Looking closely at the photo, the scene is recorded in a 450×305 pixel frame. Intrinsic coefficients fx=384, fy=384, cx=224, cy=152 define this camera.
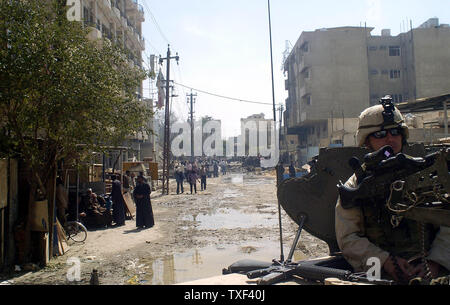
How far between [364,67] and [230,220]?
1347 inches

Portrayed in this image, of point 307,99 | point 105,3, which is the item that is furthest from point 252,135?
point 105,3

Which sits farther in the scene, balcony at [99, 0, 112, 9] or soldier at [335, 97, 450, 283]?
balcony at [99, 0, 112, 9]

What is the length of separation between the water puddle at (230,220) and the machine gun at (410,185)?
30.3 feet

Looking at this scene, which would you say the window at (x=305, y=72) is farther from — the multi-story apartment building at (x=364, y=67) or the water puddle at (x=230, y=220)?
the water puddle at (x=230, y=220)

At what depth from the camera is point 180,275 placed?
6578 mm

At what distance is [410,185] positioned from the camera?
2.17 metres

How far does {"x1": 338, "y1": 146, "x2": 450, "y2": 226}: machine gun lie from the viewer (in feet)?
6.79

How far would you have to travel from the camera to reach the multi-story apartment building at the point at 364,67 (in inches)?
1592

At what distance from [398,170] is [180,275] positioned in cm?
515

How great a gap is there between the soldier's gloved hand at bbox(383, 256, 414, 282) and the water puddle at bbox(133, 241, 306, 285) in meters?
4.44

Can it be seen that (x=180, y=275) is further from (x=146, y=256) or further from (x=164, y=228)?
(x=164, y=228)

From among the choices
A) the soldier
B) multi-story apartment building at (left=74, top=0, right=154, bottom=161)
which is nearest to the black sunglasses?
the soldier

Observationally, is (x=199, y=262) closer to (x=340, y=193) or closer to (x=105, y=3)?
(x=340, y=193)

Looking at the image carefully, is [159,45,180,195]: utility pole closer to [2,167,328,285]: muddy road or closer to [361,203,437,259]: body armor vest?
[2,167,328,285]: muddy road
